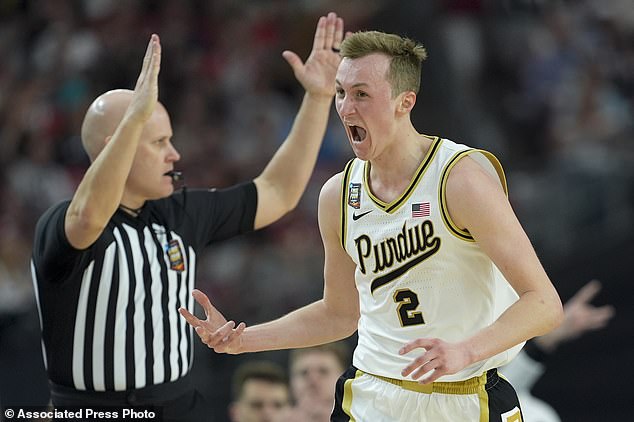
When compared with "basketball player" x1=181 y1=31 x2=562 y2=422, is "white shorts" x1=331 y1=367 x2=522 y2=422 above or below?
below

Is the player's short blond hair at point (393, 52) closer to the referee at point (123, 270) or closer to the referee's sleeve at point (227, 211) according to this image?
the referee at point (123, 270)

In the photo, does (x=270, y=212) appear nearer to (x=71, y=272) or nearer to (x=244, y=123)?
(x=71, y=272)

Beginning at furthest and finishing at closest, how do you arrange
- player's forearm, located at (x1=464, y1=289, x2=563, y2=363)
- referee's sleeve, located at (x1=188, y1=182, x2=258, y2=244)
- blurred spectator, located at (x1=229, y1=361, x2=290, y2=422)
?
1. blurred spectator, located at (x1=229, y1=361, x2=290, y2=422)
2. referee's sleeve, located at (x1=188, y1=182, x2=258, y2=244)
3. player's forearm, located at (x1=464, y1=289, x2=563, y2=363)

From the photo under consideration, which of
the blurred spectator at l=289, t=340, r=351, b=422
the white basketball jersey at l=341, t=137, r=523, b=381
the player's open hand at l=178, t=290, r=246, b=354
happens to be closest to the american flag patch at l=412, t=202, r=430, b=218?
the white basketball jersey at l=341, t=137, r=523, b=381

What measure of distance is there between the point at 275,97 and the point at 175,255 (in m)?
6.78

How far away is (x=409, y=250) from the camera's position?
13.6 ft

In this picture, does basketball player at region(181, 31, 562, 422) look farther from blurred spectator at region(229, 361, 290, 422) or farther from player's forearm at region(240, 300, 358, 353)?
blurred spectator at region(229, 361, 290, 422)

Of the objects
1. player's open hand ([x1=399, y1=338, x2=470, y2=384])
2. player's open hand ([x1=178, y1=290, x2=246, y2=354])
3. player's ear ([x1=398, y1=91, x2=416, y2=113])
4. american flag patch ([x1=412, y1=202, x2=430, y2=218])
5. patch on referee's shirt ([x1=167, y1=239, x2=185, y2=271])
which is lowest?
player's open hand ([x1=399, y1=338, x2=470, y2=384])

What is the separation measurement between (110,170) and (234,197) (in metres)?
1.03

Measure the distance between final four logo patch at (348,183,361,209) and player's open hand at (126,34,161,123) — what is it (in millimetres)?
886

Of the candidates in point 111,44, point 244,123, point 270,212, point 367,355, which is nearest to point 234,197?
point 270,212

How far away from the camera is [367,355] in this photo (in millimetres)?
4355

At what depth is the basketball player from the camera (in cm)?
407

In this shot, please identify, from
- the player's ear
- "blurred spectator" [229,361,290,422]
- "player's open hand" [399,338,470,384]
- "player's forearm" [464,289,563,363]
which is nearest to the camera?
"player's open hand" [399,338,470,384]
